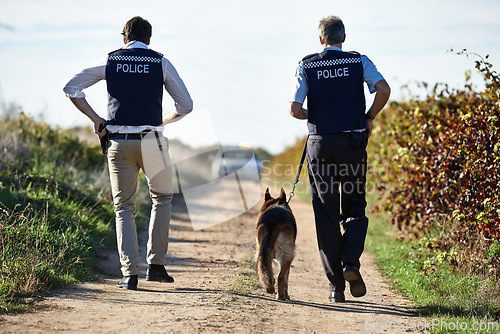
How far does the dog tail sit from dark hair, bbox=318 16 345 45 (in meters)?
1.94

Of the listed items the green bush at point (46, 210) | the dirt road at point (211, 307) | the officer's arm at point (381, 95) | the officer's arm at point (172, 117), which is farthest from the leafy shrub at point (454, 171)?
the green bush at point (46, 210)

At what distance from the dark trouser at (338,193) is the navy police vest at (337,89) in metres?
0.12

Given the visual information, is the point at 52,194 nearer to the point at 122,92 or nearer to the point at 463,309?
the point at 122,92

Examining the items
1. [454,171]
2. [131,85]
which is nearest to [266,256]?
[131,85]

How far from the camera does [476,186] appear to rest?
259 inches

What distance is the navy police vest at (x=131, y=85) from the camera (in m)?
5.38

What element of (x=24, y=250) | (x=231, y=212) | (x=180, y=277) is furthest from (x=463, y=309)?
(x=231, y=212)

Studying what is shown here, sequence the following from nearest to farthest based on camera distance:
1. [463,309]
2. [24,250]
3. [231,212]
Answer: [463,309] → [24,250] → [231,212]

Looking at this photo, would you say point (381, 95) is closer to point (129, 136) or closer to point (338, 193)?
point (338, 193)


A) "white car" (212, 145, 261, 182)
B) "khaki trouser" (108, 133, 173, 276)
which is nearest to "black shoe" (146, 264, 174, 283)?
"khaki trouser" (108, 133, 173, 276)

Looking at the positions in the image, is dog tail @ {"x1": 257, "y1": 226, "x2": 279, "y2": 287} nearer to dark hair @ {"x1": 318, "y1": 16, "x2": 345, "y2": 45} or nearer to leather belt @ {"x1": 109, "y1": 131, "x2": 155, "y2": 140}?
leather belt @ {"x1": 109, "y1": 131, "x2": 155, "y2": 140}

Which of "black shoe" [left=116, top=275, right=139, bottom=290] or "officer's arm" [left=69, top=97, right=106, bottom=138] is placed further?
"black shoe" [left=116, top=275, right=139, bottom=290]

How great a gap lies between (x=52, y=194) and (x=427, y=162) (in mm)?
5669

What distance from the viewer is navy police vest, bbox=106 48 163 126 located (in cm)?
538
